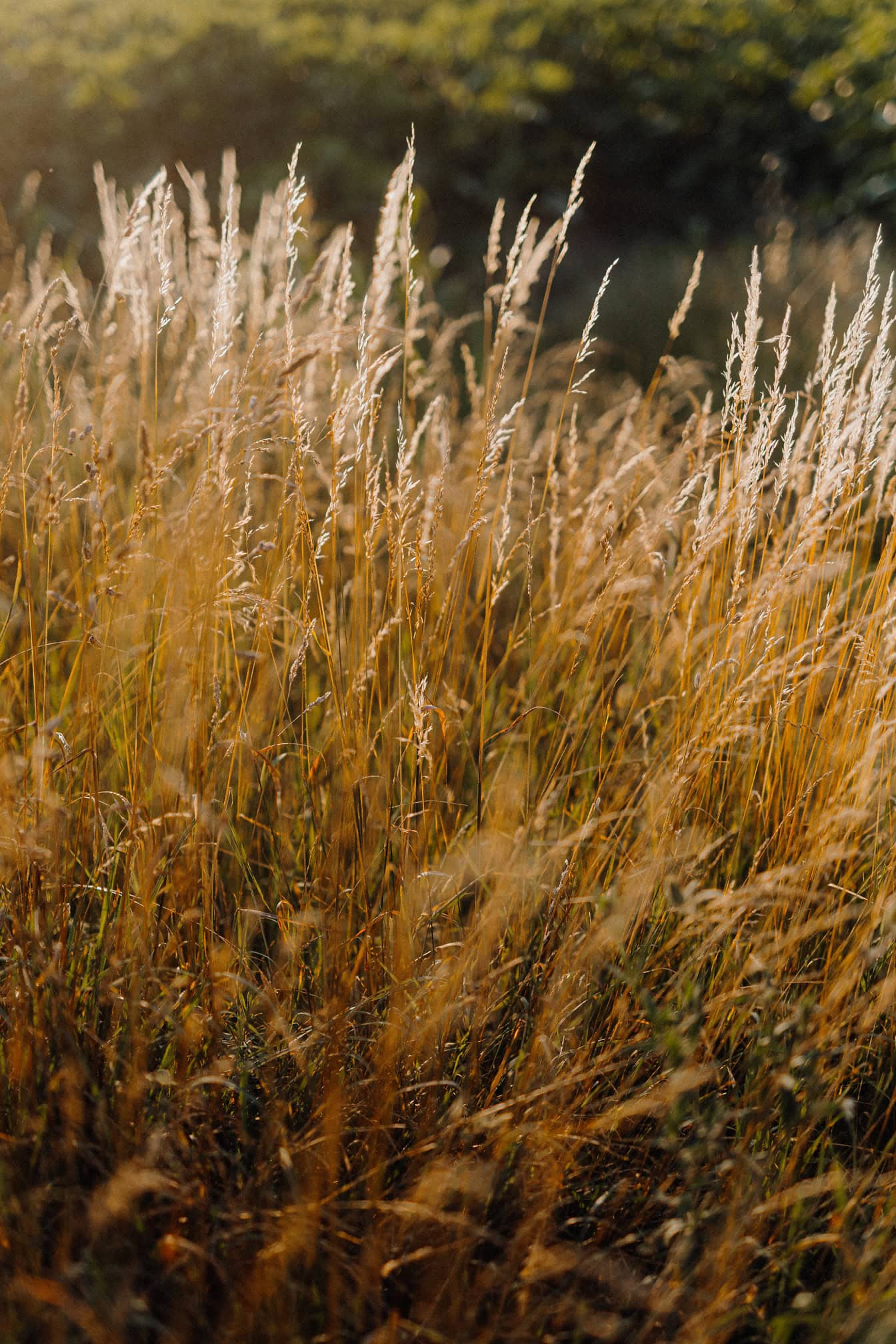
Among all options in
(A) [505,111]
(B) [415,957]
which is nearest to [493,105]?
(A) [505,111]

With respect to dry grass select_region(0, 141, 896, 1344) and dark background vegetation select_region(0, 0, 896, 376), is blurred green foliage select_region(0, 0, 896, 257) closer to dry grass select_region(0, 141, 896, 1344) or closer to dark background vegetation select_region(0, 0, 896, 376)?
dark background vegetation select_region(0, 0, 896, 376)

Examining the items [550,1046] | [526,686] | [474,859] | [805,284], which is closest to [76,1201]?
[550,1046]

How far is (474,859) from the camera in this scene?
1671mm

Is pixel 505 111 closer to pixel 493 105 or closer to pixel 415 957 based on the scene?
pixel 493 105

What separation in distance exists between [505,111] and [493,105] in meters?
0.10

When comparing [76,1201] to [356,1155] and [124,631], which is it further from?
[124,631]

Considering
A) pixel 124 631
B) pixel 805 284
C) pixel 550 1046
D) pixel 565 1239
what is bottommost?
pixel 565 1239

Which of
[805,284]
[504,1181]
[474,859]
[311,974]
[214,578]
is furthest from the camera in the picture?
[805,284]

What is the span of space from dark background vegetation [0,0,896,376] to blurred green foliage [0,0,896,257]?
0.02m

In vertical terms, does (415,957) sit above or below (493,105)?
below

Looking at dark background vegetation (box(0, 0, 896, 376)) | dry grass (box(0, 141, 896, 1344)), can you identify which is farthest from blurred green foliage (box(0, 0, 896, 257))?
dry grass (box(0, 141, 896, 1344))

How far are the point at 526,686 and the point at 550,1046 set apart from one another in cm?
103

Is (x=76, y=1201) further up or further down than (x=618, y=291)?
further down

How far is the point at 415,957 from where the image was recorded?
147cm
